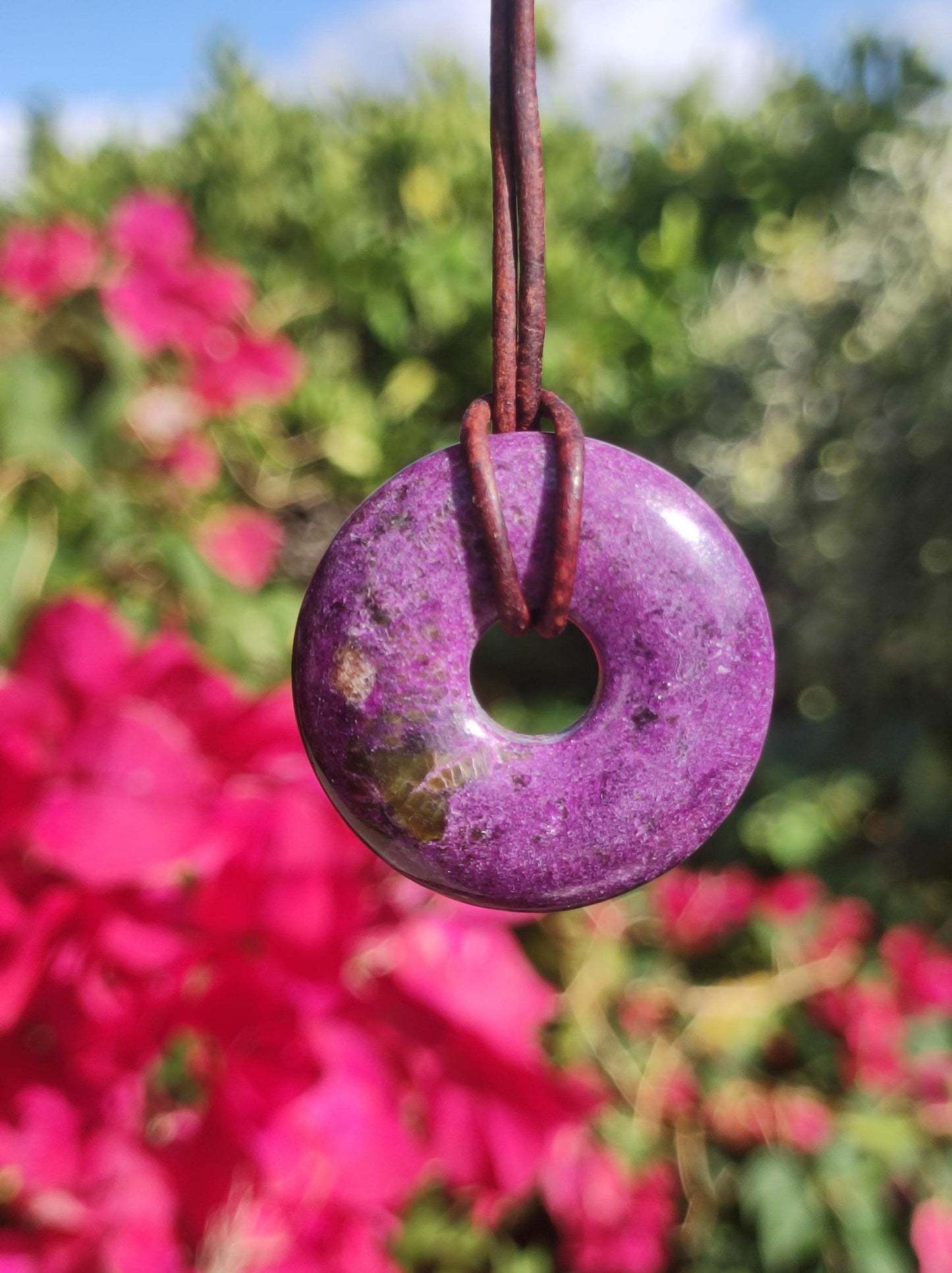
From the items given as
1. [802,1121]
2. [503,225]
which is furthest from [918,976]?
[503,225]

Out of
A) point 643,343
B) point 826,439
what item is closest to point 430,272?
point 643,343

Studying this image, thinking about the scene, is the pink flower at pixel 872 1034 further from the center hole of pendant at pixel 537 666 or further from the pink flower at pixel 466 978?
the center hole of pendant at pixel 537 666

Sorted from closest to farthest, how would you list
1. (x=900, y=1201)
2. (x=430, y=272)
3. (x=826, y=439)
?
(x=900, y=1201), (x=430, y=272), (x=826, y=439)

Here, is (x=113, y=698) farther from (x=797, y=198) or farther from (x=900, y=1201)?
(x=797, y=198)

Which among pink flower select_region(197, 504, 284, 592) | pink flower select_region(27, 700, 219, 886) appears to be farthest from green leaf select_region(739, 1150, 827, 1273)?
pink flower select_region(197, 504, 284, 592)

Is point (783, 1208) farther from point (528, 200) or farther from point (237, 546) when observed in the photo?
point (528, 200)

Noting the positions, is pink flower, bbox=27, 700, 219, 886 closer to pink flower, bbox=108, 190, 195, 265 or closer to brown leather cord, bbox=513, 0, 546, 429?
brown leather cord, bbox=513, 0, 546, 429

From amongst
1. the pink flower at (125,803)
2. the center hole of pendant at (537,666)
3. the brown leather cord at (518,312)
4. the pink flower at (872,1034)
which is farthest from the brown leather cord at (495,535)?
the center hole of pendant at (537,666)

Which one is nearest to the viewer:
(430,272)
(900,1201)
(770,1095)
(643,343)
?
(900,1201)
